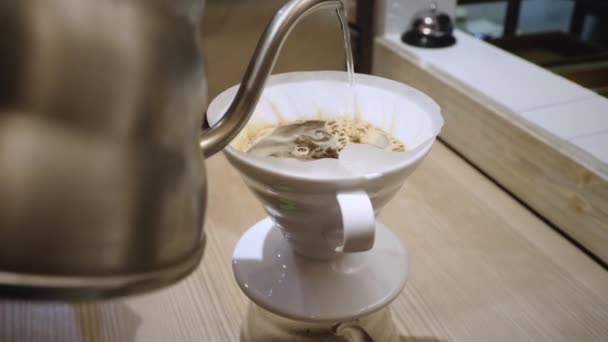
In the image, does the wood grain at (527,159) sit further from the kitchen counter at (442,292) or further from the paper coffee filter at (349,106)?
the paper coffee filter at (349,106)

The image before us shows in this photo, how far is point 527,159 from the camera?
780 millimetres

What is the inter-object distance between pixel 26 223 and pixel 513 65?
91 centimetres

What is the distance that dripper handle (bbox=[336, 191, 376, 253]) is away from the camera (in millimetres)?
378

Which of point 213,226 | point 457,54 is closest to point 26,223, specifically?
point 213,226

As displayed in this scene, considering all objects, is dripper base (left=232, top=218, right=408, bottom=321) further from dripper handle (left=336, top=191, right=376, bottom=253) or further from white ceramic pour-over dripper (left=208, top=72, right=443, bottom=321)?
dripper handle (left=336, top=191, right=376, bottom=253)

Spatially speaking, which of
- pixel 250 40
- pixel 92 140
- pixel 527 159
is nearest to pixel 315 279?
pixel 92 140

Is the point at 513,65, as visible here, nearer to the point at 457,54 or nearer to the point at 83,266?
the point at 457,54

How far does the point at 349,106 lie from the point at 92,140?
35 cm

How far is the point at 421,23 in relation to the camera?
1050mm

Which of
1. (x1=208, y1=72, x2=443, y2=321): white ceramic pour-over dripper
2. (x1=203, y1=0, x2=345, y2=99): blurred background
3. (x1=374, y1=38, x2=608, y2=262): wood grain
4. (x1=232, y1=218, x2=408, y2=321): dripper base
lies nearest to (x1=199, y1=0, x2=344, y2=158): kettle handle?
(x1=208, y1=72, x2=443, y2=321): white ceramic pour-over dripper

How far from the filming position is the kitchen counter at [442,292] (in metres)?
0.59

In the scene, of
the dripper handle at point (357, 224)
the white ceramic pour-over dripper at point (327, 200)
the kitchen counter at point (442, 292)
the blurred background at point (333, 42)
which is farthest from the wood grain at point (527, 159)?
the dripper handle at point (357, 224)

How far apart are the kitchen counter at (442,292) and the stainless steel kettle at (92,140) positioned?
295mm

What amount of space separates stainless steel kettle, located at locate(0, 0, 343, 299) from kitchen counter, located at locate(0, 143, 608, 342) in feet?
0.97
